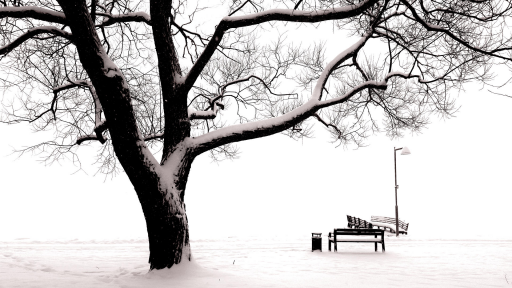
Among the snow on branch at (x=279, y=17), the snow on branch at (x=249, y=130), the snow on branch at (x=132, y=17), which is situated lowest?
the snow on branch at (x=249, y=130)

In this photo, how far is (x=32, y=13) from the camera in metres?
7.30

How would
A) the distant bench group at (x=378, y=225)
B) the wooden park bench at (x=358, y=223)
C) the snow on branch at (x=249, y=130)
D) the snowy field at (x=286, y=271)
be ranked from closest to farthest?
the snowy field at (x=286, y=271), the snow on branch at (x=249, y=130), the wooden park bench at (x=358, y=223), the distant bench group at (x=378, y=225)

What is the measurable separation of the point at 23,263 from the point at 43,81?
5014mm

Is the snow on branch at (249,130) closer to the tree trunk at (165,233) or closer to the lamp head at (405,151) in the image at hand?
the tree trunk at (165,233)

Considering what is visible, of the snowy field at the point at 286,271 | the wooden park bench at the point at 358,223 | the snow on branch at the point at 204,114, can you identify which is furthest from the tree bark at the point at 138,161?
the wooden park bench at the point at 358,223

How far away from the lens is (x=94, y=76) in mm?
7102

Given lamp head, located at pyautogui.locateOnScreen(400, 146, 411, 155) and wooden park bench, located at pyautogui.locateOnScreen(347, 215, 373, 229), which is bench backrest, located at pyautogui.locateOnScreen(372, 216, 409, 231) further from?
lamp head, located at pyautogui.locateOnScreen(400, 146, 411, 155)

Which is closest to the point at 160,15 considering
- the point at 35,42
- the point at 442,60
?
the point at 35,42

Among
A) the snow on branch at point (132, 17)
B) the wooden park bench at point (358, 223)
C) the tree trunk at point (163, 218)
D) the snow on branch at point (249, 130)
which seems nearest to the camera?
the tree trunk at point (163, 218)

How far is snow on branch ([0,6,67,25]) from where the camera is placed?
282 inches

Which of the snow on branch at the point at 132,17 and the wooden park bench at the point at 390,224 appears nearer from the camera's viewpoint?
A: the snow on branch at the point at 132,17

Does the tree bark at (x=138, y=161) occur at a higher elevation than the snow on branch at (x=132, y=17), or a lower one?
lower

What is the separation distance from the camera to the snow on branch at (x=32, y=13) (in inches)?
282

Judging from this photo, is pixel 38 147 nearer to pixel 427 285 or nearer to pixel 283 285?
pixel 283 285
